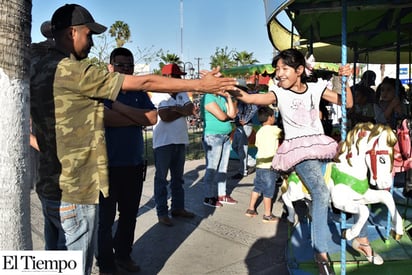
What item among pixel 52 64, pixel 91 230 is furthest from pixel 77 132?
pixel 91 230

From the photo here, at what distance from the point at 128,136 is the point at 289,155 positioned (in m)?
1.49

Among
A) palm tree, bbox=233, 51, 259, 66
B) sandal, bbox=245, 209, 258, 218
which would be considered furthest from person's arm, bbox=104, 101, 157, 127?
palm tree, bbox=233, 51, 259, 66

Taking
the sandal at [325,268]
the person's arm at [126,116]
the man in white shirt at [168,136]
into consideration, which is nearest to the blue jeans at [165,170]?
the man in white shirt at [168,136]

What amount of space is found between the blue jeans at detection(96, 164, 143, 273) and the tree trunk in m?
1.75

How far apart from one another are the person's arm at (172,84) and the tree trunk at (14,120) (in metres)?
0.51

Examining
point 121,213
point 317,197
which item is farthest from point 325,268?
point 121,213

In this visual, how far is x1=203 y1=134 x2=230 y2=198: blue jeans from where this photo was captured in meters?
6.18

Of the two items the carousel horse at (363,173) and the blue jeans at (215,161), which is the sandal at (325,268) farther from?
the blue jeans at (215,161)

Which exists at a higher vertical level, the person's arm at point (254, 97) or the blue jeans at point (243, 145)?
the person's arm at point (254, 97)

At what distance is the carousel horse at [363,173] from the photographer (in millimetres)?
3324

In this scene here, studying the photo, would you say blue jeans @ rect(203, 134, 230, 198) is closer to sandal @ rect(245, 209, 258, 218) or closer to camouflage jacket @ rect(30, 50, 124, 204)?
sandal @ rect(245, 209, 258, 218)

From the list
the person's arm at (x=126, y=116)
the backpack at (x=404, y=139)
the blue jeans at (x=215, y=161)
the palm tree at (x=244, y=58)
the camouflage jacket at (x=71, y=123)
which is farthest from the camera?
the palm tree at (x=244, y=58)

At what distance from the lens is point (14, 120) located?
1.97 meters

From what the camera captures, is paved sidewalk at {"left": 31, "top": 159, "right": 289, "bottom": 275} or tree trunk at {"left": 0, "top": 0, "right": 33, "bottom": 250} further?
paved sidewalk at {"left": 31, "top": 159, "right": 289, "bottom": 275}
